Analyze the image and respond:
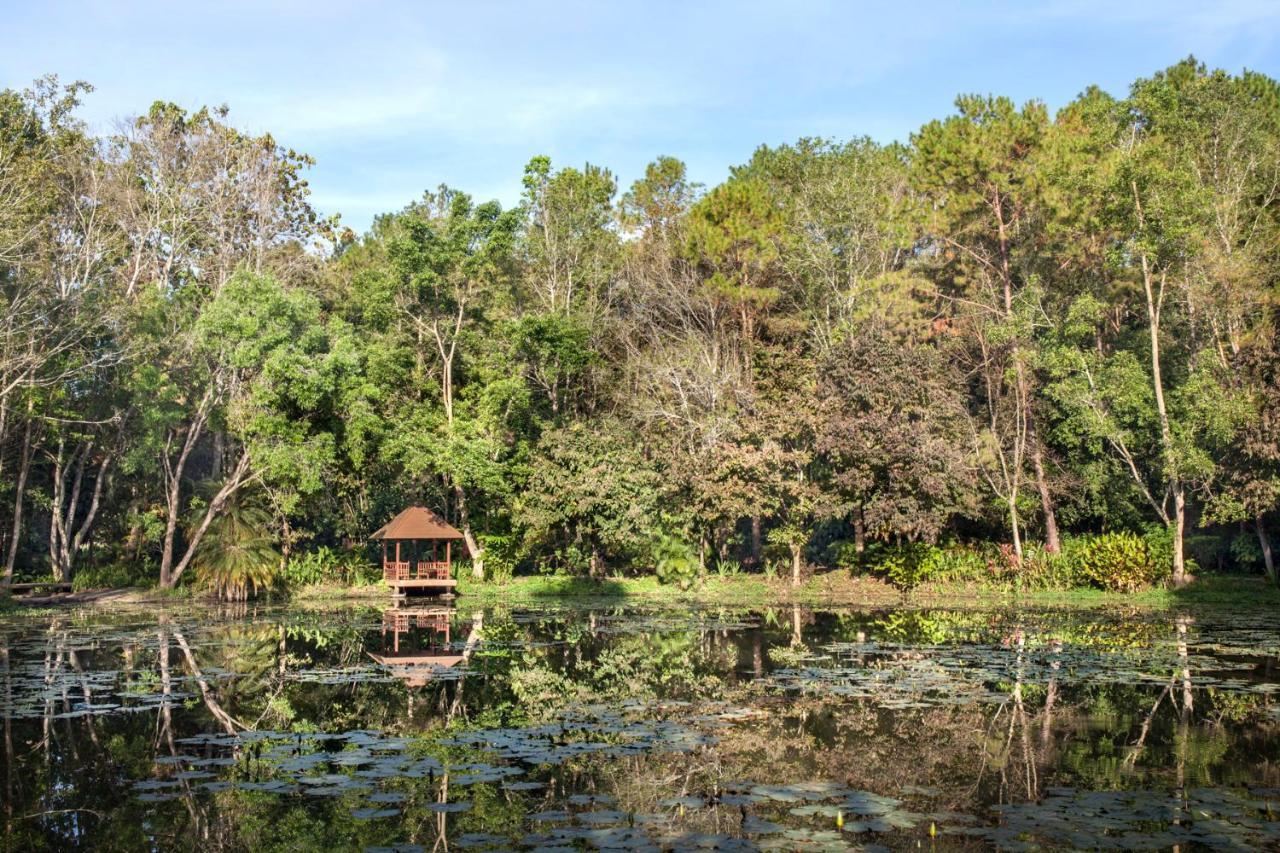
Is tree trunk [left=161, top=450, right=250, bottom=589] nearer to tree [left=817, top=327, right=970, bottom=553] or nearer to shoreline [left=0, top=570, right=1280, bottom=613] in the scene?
shoreline [left=0, top=570, right=1280, bottom=613]

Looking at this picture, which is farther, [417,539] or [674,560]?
[674,560]

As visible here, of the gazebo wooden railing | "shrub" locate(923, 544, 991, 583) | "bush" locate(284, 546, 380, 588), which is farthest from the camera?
"bush" locate(284, 546, 380, 588)

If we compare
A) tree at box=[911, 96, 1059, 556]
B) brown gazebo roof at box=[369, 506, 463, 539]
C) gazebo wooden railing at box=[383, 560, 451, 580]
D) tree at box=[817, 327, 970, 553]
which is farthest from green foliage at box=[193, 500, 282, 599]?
tree at box=[911, 96, 1059, 556]

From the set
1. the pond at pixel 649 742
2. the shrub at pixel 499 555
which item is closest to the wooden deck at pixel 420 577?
the shrub at pixel 499 555

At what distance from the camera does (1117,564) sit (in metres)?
28.4

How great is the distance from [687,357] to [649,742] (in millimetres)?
23985

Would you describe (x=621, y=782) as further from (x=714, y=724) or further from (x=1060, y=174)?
(x=1060, y=174)

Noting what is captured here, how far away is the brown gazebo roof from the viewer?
32438mm

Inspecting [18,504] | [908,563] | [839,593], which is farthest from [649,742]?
[18,504]

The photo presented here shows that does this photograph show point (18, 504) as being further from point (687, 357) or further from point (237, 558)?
point (687, 357)

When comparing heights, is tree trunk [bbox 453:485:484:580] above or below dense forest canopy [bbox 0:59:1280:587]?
below

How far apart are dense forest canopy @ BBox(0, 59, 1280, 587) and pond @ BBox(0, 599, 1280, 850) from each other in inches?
404

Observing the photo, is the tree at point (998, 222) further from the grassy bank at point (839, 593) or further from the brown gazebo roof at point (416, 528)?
the brown gazebo roof at point (416, 528)

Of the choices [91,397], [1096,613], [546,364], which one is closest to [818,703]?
[1096,613]
